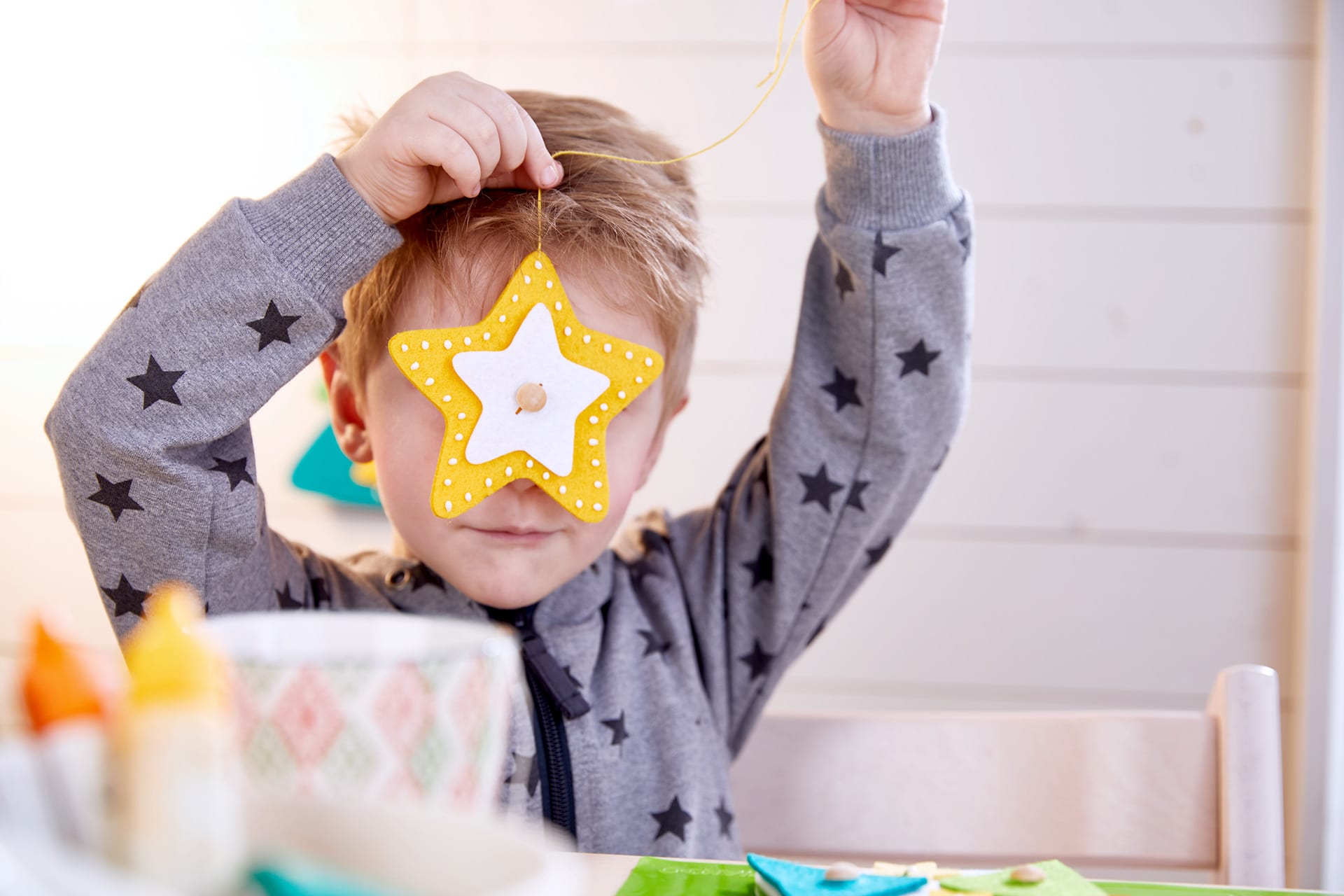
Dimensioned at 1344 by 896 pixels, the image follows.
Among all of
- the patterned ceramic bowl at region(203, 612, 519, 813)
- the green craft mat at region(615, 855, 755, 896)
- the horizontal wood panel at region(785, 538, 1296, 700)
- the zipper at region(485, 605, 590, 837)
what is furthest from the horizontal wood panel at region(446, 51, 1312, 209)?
the patterned ceramic bowl at region(203, 612, 519, 813)

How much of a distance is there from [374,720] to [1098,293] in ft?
5.33

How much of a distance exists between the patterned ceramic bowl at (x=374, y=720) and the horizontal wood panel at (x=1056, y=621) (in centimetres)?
151

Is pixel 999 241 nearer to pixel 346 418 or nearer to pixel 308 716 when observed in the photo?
pixel 346 418

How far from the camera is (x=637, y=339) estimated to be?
2.56ft

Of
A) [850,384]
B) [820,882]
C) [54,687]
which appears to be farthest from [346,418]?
[54,687]

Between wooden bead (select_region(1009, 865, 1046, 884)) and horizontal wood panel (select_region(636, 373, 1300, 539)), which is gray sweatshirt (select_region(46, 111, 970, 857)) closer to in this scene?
wooden bead (select_region(1009, 865, 1046, 884))

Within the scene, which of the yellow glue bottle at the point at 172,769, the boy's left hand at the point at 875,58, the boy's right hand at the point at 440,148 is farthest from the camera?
the boy's left hand at the point at 875,58

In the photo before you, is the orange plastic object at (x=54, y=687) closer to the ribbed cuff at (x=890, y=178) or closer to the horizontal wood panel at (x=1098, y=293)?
the ribbed cuff at (x=890, y=178)

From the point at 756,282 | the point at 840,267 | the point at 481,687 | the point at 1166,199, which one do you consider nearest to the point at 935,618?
the point at 756,282

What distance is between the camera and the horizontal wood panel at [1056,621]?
5.53 feet

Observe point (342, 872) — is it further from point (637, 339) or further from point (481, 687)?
point (637, 339)

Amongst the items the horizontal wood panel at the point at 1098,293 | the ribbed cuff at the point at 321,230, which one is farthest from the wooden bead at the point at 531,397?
the horizontal wood panel at the point at 1098,293

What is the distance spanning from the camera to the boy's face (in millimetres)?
740

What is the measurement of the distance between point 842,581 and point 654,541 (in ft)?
0.54
